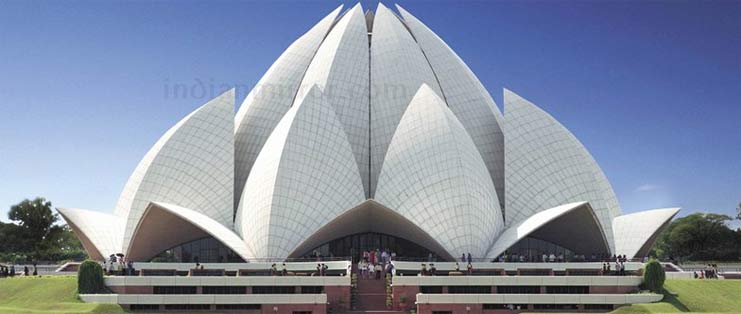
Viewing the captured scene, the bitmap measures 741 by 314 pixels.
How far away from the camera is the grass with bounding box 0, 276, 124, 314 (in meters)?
25.4

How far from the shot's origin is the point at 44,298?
95.8 feet

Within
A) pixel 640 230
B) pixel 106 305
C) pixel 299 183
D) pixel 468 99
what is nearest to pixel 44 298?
pixel 106 305

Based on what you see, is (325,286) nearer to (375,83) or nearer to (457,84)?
(375,83)

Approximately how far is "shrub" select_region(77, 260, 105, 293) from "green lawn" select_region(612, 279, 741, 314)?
68.9ft

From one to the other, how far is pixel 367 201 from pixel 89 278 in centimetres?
1379

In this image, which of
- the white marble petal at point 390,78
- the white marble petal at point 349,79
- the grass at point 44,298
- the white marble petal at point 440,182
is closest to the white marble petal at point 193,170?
the white marble petal at point 349,79

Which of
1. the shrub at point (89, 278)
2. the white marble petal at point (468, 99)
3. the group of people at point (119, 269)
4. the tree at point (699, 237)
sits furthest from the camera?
the tree at point (699, 237)

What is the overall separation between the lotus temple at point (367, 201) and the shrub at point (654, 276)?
23.8 inches

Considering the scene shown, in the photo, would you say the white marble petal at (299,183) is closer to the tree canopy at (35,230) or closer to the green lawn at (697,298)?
the green lawn at (697,298)

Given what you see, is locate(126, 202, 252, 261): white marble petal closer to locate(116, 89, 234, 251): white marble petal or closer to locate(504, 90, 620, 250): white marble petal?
locate(116, 89, 234, 251): white marble petal

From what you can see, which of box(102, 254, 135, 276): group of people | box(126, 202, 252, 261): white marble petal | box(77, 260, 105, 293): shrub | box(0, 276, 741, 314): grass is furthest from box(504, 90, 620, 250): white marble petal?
box(77, 260, 105, 293): shrub

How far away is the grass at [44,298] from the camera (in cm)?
2535

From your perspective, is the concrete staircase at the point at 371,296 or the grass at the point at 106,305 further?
the concrete staircase at the point at 371,296

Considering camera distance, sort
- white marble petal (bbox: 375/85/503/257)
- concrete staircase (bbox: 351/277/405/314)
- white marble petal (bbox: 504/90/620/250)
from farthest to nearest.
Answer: white marble petal (bbox: 504/90/620/250) < white marble petal (bbox: 375/85/503/257) < concrete staircase (bbox: 351/277/405/314)
